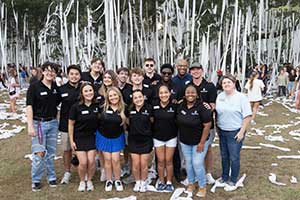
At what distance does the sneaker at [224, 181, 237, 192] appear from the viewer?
5461 mm

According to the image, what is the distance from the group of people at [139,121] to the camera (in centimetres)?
515

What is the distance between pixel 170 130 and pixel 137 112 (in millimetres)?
526

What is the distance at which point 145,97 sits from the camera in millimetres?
5449

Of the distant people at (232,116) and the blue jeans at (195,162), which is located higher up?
the distant people at (232,116)

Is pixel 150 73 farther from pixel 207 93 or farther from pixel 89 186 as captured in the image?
pixel 89 186

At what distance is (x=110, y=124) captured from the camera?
5285 millimetres

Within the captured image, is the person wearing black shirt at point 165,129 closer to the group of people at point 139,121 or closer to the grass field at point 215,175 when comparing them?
the group of people at point 139,121

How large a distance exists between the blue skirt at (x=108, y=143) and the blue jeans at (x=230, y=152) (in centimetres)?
147

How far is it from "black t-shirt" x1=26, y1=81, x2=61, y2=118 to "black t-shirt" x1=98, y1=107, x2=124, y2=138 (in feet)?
2.52

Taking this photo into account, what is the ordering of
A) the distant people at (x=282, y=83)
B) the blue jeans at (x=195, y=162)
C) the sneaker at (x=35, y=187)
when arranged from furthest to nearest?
the distant people at (x=282, y=83), the sneaker at (x=35, y=187), the blue jeans at (x=195, y=162)

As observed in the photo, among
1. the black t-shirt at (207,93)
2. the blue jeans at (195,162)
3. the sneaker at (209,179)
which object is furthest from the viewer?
the sneaker at (209,179)

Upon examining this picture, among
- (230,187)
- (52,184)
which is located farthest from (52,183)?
(230,187)

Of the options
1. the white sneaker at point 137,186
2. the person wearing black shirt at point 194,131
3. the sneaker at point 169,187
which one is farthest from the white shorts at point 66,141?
the person wearing black shirt at point 194,131

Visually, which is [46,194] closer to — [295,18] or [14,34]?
[295,18]
